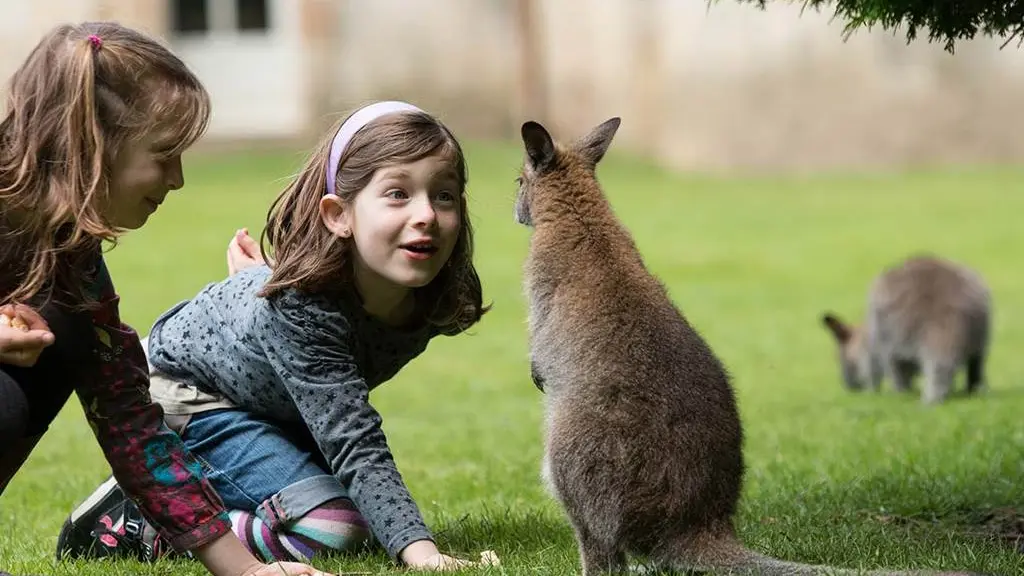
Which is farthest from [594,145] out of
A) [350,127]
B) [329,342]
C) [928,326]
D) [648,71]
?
[648,71]

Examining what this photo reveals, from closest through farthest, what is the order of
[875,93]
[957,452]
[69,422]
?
[957,452] < [69,422] < [875,93]

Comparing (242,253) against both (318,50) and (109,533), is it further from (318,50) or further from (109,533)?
(318,50)

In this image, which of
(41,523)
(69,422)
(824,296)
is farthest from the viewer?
(824,296)

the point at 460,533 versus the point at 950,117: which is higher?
the point at 460,533

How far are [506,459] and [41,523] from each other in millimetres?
2195

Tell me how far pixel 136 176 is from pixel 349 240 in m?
0.82

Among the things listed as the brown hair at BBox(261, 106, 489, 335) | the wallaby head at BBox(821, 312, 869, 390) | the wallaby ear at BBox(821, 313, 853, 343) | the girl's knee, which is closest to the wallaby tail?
the girl's knee

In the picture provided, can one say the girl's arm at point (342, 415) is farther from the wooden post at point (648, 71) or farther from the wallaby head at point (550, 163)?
the wooden post at point (648, 71)

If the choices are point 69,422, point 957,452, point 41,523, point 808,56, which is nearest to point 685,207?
point 808,56

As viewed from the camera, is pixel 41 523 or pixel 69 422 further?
pixel 69 422

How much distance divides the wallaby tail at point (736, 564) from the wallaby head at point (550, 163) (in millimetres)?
1084

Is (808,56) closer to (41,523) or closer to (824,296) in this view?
(824,296)

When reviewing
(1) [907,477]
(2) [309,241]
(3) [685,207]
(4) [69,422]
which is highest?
(2) [309,241]

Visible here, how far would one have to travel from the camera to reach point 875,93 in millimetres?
23516
